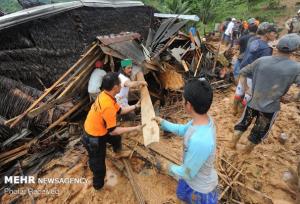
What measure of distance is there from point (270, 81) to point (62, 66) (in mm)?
5303

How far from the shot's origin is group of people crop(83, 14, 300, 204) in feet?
6.25

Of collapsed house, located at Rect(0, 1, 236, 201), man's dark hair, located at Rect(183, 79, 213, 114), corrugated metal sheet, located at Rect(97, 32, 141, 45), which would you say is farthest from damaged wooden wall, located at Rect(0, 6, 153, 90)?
man's dark hair, located at Rect(183, 79, 213, 114)

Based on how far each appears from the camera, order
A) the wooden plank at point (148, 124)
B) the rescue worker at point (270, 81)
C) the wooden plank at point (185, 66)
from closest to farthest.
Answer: the wooden plank at point (148, 124), the rescue worker at point (270, 81), the wooden plank at point (185, 66)

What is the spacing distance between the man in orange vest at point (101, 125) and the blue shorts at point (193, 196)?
103cm

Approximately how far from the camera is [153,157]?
4.10 m

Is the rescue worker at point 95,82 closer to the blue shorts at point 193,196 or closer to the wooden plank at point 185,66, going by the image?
the wooden plank at point 185,66

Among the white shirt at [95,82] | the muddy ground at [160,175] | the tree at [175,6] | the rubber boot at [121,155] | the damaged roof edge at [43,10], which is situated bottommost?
the muddy ground at [160,175]

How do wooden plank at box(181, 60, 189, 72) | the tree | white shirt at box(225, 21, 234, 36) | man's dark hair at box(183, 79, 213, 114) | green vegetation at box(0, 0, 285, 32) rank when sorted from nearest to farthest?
man's dark hair at box(183, 79, 213, 114) → wooden plank at box(181, 60, 189, 72) → white shirt at box(225, 21, 234, 36) → the tree → green vegetation at box(0, 0, 285, 32)

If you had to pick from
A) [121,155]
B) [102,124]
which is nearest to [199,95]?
[102,124]

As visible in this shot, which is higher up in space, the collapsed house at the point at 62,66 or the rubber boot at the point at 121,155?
the collapsed house at the point at 62,66

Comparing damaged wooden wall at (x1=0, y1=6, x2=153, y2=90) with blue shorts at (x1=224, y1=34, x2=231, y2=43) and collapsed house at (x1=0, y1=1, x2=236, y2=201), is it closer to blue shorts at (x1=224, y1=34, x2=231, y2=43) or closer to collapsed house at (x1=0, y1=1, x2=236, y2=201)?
collapsed house at (x1=0, y1=1, x2=236, y2=201)

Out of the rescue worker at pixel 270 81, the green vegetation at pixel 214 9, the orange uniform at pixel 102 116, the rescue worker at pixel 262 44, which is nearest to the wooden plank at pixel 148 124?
the orange uniform at pixel 102 116

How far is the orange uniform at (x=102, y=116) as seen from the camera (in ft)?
9.91

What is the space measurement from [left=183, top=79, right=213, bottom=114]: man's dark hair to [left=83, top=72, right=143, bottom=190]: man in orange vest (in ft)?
4.42
